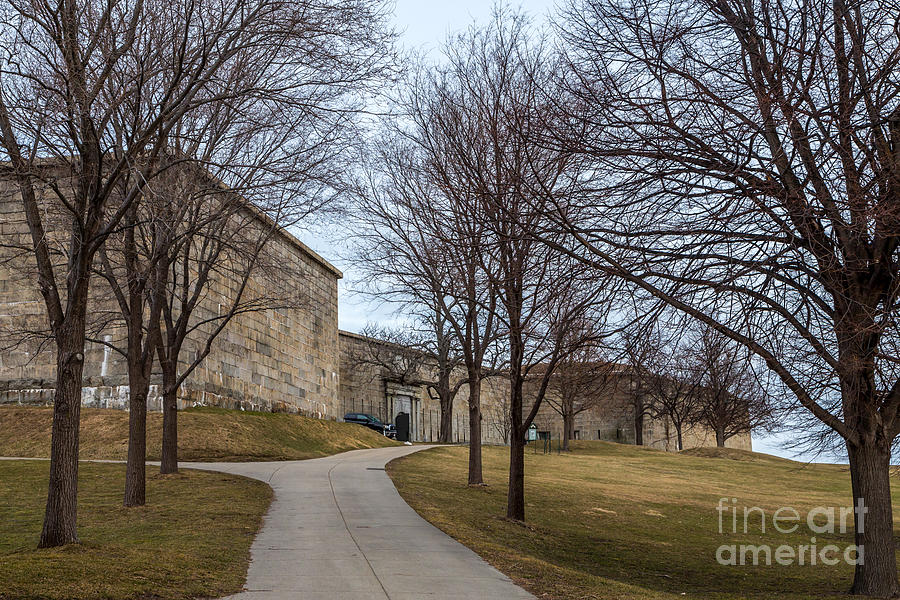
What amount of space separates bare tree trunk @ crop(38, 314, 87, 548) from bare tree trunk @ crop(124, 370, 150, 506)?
14.9 feet

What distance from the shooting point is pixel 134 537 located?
33.0 ft

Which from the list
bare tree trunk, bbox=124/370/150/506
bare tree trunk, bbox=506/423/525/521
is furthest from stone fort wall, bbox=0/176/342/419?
bare tree trunk, bbox=506/423/525/521

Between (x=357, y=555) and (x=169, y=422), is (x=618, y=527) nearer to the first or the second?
(x=357, y=555)

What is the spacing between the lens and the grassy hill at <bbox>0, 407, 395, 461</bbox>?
70.2ft

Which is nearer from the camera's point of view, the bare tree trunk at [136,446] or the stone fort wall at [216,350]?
the bare tree trunk at [136,446]

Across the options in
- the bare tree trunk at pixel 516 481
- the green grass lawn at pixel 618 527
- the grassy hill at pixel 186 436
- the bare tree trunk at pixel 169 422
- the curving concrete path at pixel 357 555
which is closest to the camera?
the curving concrete path at pixel 357 555

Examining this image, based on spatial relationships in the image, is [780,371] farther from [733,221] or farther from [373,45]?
[373,45]

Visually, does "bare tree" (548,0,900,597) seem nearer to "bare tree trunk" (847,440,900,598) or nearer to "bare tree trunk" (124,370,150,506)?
"bare tree trunk" (847,440,900,598)

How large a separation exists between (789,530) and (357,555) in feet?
38.5

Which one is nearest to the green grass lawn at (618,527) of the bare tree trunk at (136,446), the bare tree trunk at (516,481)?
the bare tree trunk at (516,481)

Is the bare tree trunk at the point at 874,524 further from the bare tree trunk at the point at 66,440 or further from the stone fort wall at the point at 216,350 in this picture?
the stone fort wall at the point at 216,350

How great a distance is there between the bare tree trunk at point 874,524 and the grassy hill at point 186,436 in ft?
55.9

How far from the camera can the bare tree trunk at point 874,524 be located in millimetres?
8766

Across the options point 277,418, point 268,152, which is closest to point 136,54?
point 268,152
